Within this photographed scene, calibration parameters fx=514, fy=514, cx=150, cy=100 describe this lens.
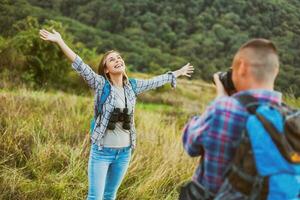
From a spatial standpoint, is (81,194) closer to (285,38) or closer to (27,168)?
(27,168)

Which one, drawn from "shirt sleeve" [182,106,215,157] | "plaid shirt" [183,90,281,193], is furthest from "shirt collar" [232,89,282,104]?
"shirt sleeve" [182,106,215,157]

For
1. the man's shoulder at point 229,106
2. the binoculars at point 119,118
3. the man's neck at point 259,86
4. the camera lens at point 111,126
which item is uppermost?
the man's neck at point 259,86

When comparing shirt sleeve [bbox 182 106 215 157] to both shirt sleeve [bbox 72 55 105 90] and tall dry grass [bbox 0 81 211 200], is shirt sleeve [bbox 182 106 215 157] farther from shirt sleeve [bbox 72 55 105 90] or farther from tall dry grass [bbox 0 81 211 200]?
tall dry grass [bbox 0 81 211 200]

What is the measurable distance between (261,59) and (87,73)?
6.34 feet

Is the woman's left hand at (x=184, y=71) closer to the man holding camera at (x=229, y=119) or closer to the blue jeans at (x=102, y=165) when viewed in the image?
the blue jeans at (x=102, y=165)

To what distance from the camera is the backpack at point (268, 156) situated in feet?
6.90

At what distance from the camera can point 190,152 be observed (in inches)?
92.7

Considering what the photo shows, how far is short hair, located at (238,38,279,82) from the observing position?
2242 millimetres

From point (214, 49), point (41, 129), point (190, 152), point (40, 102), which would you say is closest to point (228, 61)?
point (214, 49)

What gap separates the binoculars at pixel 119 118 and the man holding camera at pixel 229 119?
1.61 metres

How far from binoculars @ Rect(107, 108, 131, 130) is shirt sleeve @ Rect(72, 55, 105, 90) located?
253 millimetres

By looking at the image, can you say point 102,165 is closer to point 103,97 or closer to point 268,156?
point 103,97

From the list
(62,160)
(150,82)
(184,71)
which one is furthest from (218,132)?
(62,160)

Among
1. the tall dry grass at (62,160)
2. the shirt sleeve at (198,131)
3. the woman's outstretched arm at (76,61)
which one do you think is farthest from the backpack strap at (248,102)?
the tall dry grass at (62,160)
